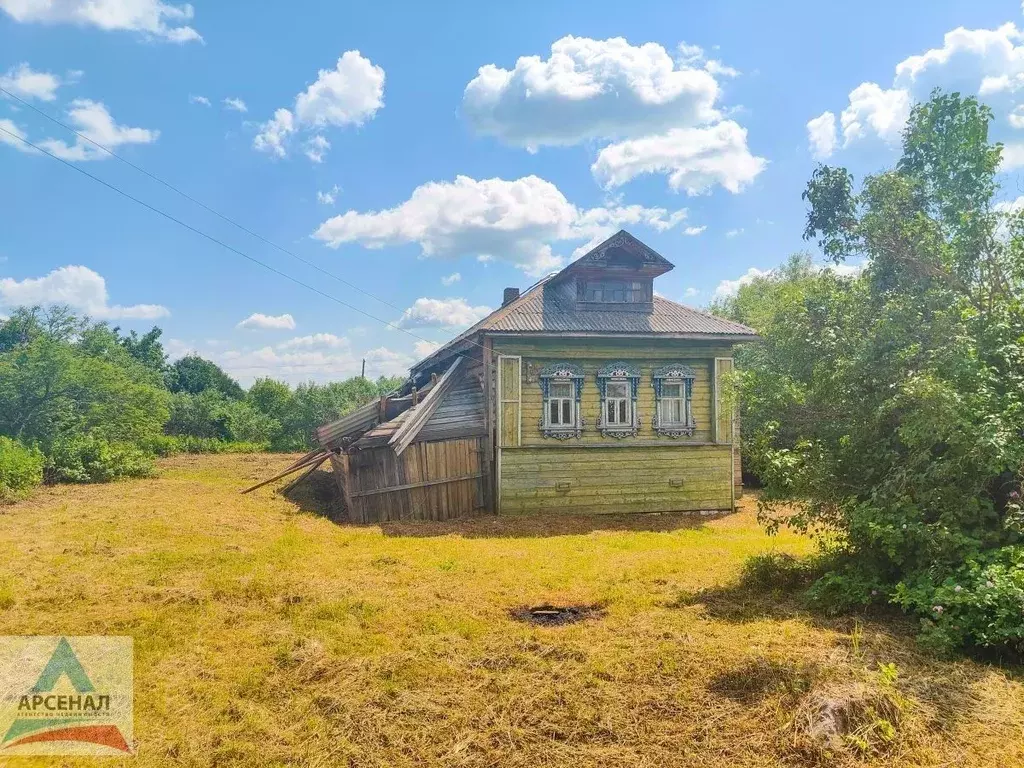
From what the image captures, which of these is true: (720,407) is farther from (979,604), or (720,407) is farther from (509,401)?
(979,604)

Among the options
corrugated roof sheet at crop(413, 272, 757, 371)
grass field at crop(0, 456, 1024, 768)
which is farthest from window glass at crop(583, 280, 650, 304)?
grass field at crop(0, 456, 1024, 768)

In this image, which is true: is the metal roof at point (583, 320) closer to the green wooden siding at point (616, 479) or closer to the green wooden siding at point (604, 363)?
the green wooden siding at point (604, 363)

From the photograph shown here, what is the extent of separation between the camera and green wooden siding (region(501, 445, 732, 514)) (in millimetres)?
15473

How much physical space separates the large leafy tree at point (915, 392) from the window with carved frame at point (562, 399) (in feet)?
22.8

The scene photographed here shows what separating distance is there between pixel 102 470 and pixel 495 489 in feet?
46.8

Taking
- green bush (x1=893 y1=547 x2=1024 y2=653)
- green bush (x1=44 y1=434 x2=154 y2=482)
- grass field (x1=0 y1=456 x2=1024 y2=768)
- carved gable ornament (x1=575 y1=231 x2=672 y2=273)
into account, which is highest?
carved gable ornament (x1=575 y1=231 x2=672 y2=273)

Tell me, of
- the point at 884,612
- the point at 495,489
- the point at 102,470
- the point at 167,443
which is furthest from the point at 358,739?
the point at 167,443

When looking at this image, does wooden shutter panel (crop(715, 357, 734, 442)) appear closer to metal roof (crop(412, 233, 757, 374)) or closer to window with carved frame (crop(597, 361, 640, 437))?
metal roof (crop(412, 233, 757, 374))

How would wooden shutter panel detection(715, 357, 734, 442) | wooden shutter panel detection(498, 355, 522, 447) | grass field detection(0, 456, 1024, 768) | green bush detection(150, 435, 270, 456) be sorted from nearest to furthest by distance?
grass field detection(0, 456, 1024, 768)
wooden shutter panel detection(498, 355, 522, 447)
wooden shutter panel detection(715, 357, 734, 442)
green bush detection(150, 435, 270, 456)

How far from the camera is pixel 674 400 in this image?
1641cm

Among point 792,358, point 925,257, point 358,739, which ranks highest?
point 925,257

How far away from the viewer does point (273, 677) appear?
5777 mm

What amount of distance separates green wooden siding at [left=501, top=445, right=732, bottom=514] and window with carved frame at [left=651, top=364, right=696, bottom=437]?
0.53 meters

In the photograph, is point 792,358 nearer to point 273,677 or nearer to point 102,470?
point 273,677
